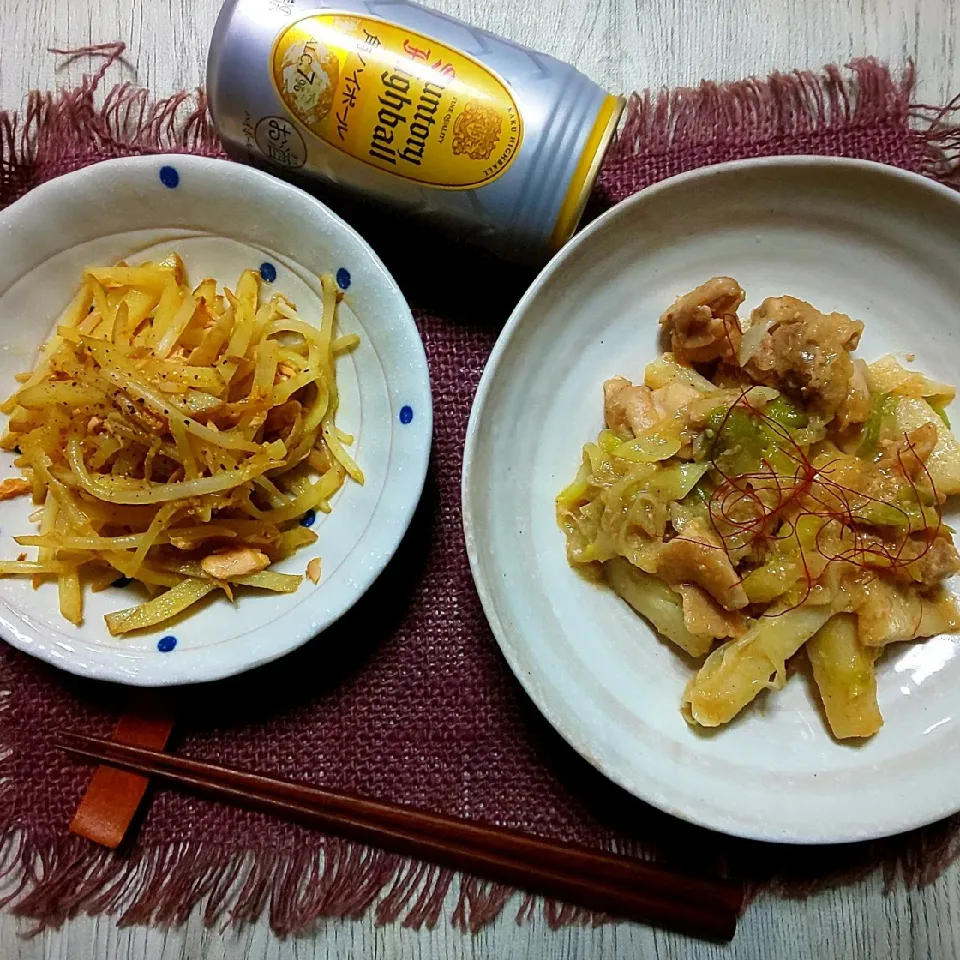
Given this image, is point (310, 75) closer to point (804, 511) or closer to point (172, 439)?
point (172, 439)

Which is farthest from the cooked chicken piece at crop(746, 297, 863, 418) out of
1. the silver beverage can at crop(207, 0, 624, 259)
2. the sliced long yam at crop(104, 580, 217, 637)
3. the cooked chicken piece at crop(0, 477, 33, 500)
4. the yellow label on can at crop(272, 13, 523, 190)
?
the cooked chicken piece at crop(0, 477, 33, 500)

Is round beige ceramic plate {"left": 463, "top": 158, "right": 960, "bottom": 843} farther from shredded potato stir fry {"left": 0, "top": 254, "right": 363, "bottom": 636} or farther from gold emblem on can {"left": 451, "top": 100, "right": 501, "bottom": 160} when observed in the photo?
shredded potato stir fry {"left": 0, "top": 254, "right": 363, "bottom": 636}

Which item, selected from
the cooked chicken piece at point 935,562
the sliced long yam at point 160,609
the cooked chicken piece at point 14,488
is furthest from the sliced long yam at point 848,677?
the cooked chicken piece at point 14,488

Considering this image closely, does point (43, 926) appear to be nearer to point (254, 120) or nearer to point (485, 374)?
point (485, 374)

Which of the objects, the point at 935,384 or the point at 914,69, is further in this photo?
the point at 914,69

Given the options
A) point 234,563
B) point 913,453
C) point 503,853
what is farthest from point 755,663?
point 234,563

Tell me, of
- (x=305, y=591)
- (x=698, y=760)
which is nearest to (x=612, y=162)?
(x=305, y=591)
